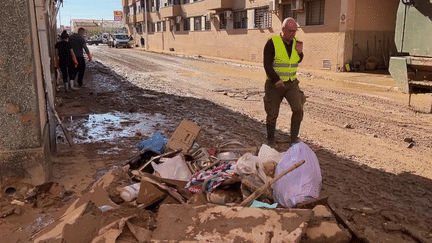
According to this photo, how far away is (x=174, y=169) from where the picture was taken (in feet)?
14.3

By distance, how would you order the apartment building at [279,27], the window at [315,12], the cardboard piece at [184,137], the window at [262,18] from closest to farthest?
the cardboard piece at [184,137]
the apartment building at [279,27]
the window at [315,12]
the window at [262,18]

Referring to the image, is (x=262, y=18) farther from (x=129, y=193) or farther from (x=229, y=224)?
(x=229, y=224)

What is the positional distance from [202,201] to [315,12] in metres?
17.1

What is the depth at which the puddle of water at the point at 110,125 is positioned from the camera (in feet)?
22.5

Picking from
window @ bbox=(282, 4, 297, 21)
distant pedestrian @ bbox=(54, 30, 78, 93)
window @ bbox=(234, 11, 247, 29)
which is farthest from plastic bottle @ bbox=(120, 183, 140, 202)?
window @ bbox=(234, 11, 247, 29)

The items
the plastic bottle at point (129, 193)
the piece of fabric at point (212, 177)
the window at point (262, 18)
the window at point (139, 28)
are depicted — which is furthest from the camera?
the window at point (139, 28)

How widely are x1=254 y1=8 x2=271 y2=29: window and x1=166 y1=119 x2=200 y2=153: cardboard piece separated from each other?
1819cm

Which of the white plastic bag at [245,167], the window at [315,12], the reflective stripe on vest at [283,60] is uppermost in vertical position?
the window at [315,12]

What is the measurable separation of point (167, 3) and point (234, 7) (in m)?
16.0

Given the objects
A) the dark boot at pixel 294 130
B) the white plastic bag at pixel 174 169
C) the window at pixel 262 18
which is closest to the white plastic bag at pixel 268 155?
the white plastic bag at pixel 174 169

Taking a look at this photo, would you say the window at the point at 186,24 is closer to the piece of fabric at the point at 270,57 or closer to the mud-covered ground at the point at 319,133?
the mud-covered ground at the point at 319,133

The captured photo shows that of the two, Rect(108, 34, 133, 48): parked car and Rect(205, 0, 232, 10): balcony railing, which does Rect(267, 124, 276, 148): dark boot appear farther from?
Rect(108, 34, 133, 48): parked car

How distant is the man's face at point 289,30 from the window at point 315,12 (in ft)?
45.7

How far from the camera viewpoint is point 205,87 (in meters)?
12.5
